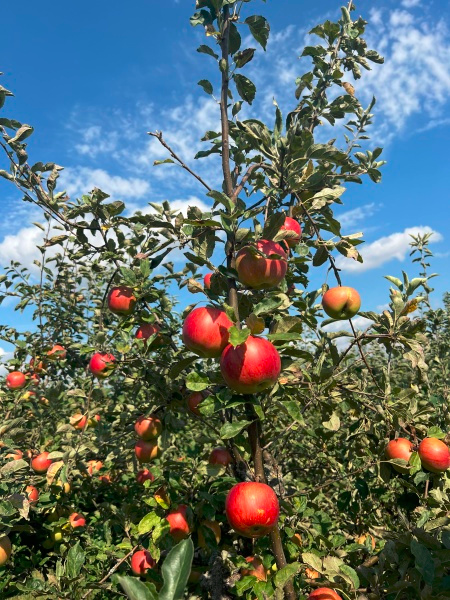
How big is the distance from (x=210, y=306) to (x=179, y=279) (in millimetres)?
1211

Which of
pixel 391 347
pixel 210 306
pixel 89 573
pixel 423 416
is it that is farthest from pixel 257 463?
pixel 89 573

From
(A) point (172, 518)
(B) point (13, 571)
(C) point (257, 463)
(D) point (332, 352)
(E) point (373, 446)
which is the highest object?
(D) point (332, 352)

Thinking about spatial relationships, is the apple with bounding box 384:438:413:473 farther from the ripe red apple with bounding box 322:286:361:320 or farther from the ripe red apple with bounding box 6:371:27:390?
the ripe red apple with bounding box 6:371:27:390

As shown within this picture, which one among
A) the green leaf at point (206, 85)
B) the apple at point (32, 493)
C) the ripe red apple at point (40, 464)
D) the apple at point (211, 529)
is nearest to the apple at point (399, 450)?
the apple at point (211, 529)

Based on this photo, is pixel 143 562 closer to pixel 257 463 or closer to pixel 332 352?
pixel 257 463

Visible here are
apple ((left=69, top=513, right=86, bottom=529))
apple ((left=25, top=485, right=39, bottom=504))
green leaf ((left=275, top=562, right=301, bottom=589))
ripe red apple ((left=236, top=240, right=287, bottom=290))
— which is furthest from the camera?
apple ((left=69, top=513, right=86, bottom=529))

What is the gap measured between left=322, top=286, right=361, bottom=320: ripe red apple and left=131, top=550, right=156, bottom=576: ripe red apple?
1864 millimetres

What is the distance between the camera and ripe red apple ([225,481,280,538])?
1.75 m

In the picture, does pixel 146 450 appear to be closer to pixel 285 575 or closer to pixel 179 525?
pixel 179 525

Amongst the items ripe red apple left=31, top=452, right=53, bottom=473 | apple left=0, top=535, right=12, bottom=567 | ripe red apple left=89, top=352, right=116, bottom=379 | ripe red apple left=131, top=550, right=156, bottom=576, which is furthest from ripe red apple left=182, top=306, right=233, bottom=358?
ripe red apple left=31, top=452, right=53, bottom=473

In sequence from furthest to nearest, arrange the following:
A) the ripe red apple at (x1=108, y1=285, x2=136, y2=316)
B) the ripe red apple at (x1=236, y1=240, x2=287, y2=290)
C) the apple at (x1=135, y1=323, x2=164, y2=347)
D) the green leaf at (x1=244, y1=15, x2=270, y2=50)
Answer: the apple at (x1=135, y1=323, x2=164, y2=347), the ripe red apple at (x1=108, y1=285, x2=136, y2=316), the green leaf at (x1=244, y1=15, x2=270, y2=50), the ripe red apple at (x1=236, y1=240, x2=287, y2=290)

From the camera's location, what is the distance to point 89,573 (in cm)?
380

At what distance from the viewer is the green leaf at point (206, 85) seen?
2.39m

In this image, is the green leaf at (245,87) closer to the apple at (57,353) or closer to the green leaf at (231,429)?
the green leaf at (231,429)
